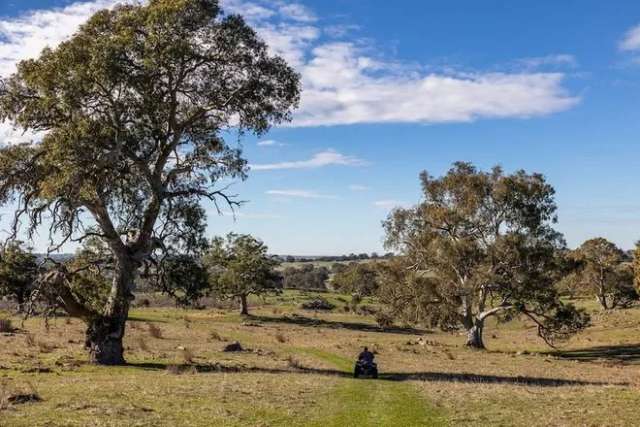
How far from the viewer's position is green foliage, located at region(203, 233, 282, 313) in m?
80.0

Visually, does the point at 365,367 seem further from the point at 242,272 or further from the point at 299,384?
the point at 242,272

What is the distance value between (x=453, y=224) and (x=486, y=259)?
4937 mm

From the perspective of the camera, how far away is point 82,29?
91.8 feet

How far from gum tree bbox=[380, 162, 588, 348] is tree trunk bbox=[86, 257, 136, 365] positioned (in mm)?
29897

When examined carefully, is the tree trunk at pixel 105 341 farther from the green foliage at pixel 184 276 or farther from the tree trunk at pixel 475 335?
the tree trunk at pixel 475 335

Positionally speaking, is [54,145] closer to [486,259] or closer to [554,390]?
[554,390]

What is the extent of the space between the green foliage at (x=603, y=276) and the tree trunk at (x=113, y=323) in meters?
78.5

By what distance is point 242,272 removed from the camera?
80.5 metres

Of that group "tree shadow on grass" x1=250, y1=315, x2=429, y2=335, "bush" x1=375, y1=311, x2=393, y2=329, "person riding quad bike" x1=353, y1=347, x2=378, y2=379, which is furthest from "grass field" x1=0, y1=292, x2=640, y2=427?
"tree shadow on grass" x1=250, y1=315, x2=429, y2=335

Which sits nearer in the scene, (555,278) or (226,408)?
(226,408)

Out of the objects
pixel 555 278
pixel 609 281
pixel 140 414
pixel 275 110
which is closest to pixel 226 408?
pixel 140 414

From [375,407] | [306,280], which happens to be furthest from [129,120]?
[306,280]

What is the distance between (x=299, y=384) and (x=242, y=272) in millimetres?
57231

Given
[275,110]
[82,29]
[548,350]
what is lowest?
[548,350]
